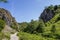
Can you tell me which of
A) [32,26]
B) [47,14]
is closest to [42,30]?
[32,26]

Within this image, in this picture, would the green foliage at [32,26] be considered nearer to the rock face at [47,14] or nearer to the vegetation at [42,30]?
the vegetation at [42,30]

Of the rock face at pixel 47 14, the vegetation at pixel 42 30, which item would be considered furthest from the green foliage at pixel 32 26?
the rock face at pixel 47 14

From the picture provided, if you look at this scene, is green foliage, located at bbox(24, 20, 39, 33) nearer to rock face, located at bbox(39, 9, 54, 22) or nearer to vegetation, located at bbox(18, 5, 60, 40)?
vegetation, located at bbox(18, 5, 60, 40)

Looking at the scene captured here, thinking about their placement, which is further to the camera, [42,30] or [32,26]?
[32,26]

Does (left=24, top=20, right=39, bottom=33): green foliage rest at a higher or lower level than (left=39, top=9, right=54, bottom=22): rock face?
lower

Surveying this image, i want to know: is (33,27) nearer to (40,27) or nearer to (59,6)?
(40,27)

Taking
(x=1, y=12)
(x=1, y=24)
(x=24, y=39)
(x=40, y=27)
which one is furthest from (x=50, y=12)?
(x=24, y=39)

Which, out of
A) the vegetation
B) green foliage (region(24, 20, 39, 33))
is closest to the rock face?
the vegetation

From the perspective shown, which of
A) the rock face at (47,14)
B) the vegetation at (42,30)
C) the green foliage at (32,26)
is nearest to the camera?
the vegetation at (42,30)

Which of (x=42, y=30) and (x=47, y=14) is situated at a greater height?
(x=47, y=14)

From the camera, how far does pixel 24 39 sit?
3662 cm

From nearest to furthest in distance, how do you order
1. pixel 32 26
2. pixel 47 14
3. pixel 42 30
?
1. pixel 42 30
2. pixel 32 26
3. pixel 47 14

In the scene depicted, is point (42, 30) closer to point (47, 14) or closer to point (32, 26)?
point (32, 26)

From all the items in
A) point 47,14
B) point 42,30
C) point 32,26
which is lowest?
point 42,30
